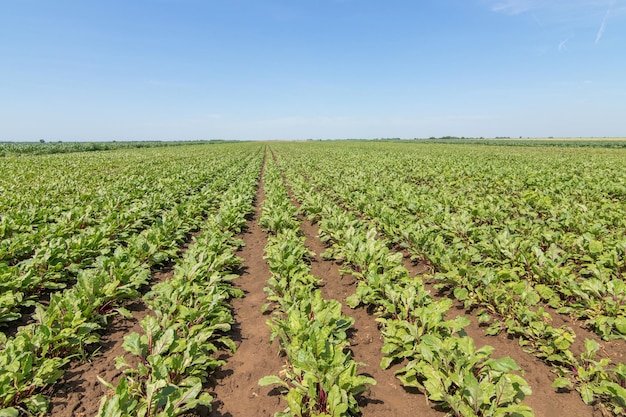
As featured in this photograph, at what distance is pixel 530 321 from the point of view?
13.3 ft

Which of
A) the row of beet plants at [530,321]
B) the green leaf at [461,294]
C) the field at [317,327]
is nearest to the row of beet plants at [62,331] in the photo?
the field at [317,327]

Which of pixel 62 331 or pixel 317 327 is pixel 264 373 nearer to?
pixel 317 327

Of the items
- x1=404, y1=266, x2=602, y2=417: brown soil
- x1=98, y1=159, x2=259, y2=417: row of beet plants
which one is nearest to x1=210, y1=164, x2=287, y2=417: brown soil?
x1=98, y1=159, x2=259, y2=417: row of beet plants

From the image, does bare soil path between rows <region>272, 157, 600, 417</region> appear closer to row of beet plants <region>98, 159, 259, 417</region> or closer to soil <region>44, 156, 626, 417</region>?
soil <region>44, 156, 626, 417</region>

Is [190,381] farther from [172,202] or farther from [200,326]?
[172,202]

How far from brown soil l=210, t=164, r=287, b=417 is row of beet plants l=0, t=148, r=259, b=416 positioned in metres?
1.61

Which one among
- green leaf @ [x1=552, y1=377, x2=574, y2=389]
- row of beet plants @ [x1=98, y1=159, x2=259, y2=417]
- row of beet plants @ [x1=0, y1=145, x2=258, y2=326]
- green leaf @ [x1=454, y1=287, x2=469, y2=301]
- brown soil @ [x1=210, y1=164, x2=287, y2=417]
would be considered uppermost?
row of beet plants @ [x1=0, y1=145, x2=258, y2=326]

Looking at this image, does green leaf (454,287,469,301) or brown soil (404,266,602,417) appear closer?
brown soil (404,266,602,417)

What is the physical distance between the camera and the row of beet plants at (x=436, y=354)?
277 cm

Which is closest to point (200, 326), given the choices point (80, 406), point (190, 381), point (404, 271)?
point (190, 381)

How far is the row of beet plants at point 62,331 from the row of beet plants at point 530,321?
491 centimetres

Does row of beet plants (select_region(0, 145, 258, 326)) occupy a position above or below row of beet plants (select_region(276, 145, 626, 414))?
above

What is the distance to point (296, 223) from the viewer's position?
28.9 ft

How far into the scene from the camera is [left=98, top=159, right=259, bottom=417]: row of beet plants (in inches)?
109
